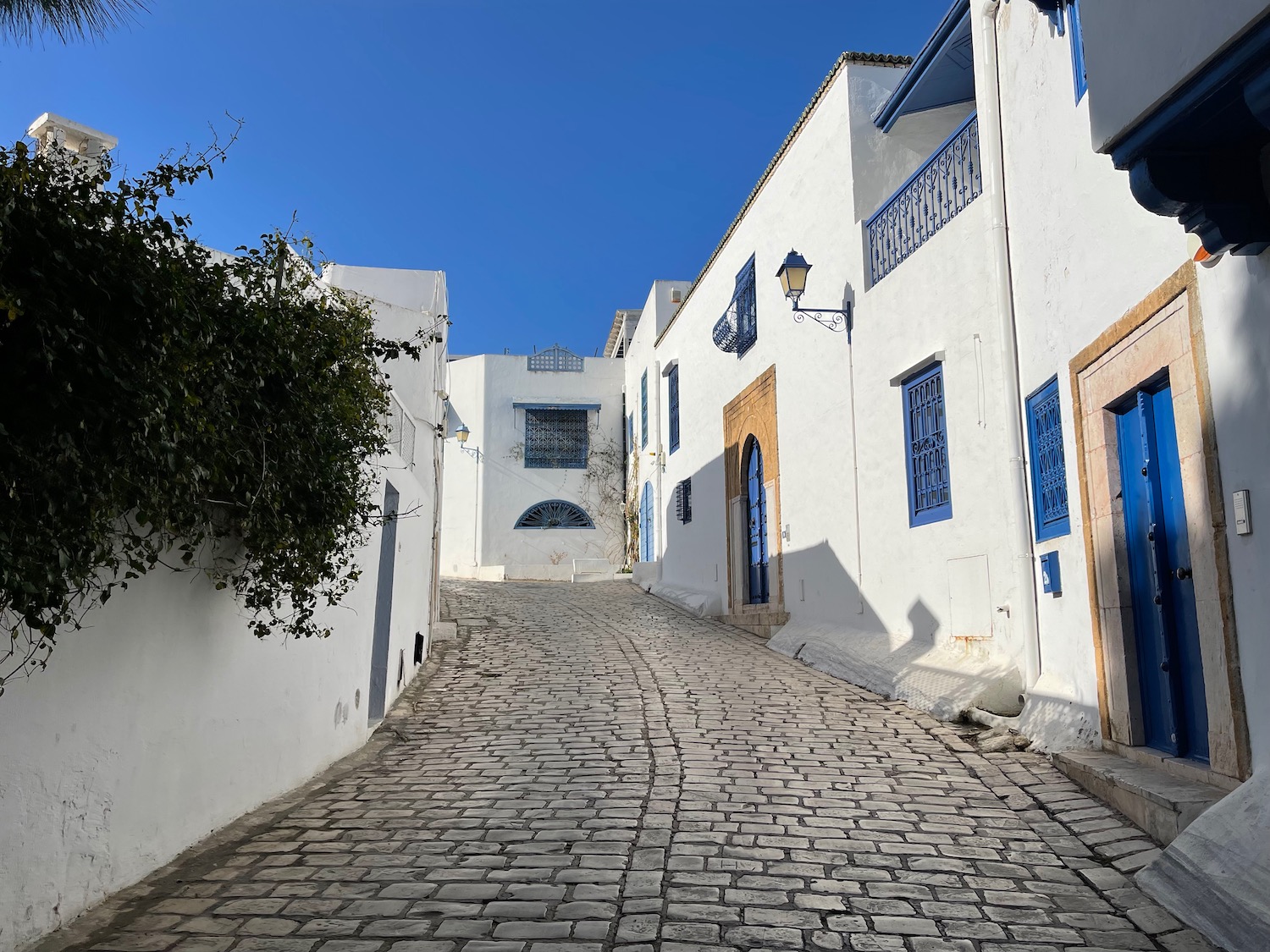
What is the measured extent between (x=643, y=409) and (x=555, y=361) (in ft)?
15.0

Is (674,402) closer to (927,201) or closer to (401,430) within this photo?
(927,201)

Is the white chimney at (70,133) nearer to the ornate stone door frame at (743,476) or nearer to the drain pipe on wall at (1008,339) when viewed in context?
the drain pipe on wall at (1008,339)

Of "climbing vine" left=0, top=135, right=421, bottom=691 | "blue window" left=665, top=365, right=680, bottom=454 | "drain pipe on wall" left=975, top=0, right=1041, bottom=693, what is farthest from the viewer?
"blue window" left=665, top=365, right=680, bottom=454

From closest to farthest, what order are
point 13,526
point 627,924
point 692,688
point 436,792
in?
point 13,526
point 627,924
point 436,792
point 692,688

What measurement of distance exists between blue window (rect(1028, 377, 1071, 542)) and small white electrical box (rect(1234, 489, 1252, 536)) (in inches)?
88.0

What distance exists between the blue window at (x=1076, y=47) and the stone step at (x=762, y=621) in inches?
318

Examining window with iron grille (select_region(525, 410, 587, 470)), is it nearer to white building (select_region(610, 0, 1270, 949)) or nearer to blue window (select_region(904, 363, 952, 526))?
white building (select_region(610, 0, 1270, 949))

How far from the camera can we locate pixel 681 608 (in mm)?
16688

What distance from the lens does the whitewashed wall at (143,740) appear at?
3.34 metres

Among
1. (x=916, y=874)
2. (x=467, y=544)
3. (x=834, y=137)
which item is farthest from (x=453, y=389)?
(x=916, y=874)

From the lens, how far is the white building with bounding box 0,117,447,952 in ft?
11.0

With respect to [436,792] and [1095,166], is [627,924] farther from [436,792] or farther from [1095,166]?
[1095,166]

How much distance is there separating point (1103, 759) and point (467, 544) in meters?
21.4

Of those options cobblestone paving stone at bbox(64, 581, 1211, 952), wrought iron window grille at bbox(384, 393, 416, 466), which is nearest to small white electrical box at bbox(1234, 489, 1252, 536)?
cobblestone paving stone at bbox(64, 581, 1211, 952)
